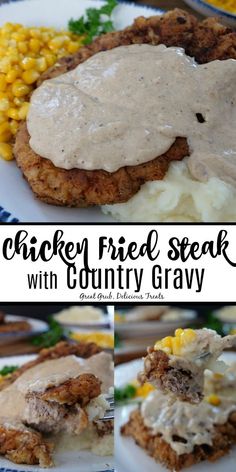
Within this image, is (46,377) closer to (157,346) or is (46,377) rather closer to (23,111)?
(157,346)

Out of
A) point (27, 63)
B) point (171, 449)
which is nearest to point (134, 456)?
point (171, 449)

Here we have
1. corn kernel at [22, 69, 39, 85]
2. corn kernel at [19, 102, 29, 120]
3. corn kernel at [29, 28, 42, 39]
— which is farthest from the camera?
corn kernel at [29, 28, 42, 39]

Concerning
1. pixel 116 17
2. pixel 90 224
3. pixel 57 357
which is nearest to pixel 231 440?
pixel 57 357

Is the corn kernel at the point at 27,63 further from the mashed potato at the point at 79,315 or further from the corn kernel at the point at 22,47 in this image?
the mashed potato at the point at 79,315

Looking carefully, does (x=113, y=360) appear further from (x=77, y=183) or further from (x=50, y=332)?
(x=77, y=183)

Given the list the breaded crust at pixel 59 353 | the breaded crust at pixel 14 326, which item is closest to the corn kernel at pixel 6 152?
the breaded crust at pixel 14 326

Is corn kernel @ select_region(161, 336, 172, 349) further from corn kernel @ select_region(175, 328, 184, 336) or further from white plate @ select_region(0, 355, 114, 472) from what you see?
white plate @ select_region(0, 355, 114, 472)

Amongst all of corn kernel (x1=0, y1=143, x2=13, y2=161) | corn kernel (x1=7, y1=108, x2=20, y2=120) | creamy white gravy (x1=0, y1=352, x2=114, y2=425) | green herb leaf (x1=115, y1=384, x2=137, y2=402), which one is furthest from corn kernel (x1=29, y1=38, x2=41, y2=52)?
green herb leaf (x1=115, y1=384, x2=137, y2=402)
